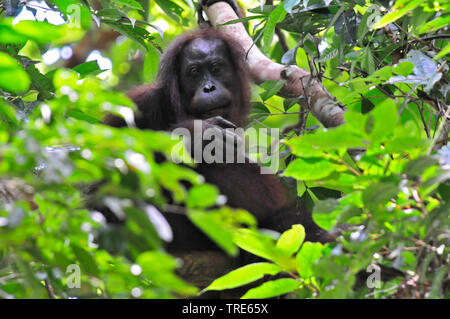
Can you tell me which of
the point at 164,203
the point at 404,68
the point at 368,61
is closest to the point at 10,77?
the point at 164,203

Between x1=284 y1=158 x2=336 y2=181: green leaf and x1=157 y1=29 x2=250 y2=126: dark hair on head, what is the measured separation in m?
1.81

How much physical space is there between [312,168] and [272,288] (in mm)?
359

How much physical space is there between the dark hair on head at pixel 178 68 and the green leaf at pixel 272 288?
1893 millimetres

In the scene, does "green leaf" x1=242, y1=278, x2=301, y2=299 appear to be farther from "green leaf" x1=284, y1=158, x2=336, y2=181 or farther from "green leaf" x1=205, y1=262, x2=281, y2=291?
"green leaf" x1=284, y1=158, x2=336, y2=181

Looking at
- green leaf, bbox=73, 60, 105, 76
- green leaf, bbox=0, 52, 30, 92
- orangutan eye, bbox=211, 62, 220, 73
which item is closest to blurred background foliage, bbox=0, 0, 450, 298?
green leaf, bbox=0, 52, 30, 92

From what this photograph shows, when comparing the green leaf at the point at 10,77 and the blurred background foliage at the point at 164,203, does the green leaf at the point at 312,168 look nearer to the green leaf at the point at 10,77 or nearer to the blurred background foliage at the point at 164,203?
the blurred background foliage at the point at 164,203

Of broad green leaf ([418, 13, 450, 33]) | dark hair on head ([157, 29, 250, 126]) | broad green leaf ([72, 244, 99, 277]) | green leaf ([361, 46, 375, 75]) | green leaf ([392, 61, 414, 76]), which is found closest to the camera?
broad green leaf ([72, 244, 99, 277])

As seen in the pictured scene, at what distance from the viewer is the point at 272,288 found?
1541 mm

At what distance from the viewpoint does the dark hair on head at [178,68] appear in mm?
3379

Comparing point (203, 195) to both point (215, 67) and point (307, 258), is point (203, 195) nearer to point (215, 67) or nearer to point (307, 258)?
point (307, 258)

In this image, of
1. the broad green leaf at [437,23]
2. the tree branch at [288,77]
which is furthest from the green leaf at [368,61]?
the broad green leaf at [437,23]

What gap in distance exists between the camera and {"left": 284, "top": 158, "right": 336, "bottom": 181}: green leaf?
5.13 feet
